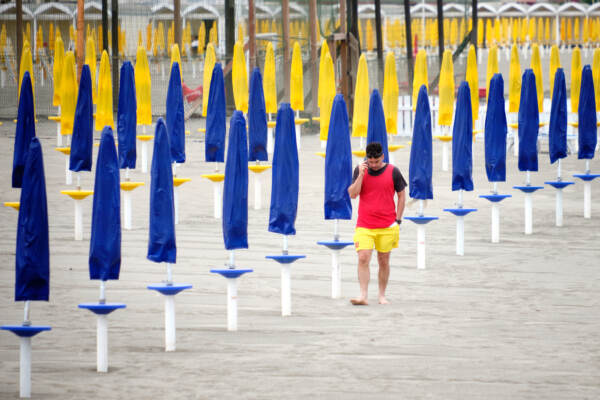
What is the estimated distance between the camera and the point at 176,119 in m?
12.9

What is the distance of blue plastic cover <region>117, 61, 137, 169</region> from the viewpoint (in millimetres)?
12406

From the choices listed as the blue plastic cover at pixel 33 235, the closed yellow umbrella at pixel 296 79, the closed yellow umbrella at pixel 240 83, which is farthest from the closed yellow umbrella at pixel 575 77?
the blue plastic cover at pixel 33 235

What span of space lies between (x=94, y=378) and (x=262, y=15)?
755 inches

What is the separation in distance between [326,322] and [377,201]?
4.37 ft

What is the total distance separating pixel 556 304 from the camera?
9.22 metres

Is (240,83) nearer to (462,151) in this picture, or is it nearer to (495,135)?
(495,135)

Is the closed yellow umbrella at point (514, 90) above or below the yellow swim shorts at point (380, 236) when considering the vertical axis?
above

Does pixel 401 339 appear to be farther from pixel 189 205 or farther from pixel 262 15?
pixel 262 15

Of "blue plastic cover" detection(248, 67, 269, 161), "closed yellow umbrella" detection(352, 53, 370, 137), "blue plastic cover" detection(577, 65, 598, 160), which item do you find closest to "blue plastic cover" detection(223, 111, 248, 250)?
"blue plastic cover" detection(248, 67, 269, 161)

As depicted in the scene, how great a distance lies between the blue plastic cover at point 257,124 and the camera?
42.6ft

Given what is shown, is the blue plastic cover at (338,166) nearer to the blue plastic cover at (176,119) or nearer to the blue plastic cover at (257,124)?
the blue plastic cover at (257,124)

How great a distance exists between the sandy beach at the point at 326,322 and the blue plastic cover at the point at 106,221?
71 centimetres

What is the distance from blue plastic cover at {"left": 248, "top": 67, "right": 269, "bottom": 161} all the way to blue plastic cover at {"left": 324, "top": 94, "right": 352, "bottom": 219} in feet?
12.0

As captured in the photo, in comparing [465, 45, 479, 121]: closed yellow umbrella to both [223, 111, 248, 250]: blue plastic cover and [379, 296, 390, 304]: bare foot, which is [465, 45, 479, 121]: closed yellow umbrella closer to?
[379, 296, 390, 304]: bare foot
